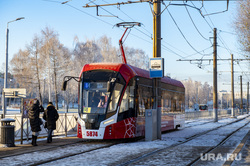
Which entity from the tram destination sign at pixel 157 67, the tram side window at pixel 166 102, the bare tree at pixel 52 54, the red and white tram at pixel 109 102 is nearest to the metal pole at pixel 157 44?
the tram destination sign at pixel 157 67

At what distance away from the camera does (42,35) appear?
4806 centimetres

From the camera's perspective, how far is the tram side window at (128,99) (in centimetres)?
1406

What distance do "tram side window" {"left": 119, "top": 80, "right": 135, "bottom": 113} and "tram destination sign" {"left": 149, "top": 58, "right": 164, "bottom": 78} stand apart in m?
1.28

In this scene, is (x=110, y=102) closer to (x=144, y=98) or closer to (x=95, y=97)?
(x=95, y=97)

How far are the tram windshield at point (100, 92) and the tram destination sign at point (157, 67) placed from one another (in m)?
1.90

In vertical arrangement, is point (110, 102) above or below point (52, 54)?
below

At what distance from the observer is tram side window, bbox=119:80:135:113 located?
46.1ft

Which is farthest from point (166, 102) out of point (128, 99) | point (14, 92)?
point (14, 92)

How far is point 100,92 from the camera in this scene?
1395 centimetres

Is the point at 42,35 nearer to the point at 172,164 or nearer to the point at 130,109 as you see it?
the point at 130,109

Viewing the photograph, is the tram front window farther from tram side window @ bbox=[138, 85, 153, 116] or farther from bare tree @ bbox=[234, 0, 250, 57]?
bare tree @ bbox=[234, 0, 250, 57]

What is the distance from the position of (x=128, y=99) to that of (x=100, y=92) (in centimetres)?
120

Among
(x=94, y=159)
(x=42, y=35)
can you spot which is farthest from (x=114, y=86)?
(x=42, y=35)

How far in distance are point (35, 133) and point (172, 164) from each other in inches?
238
